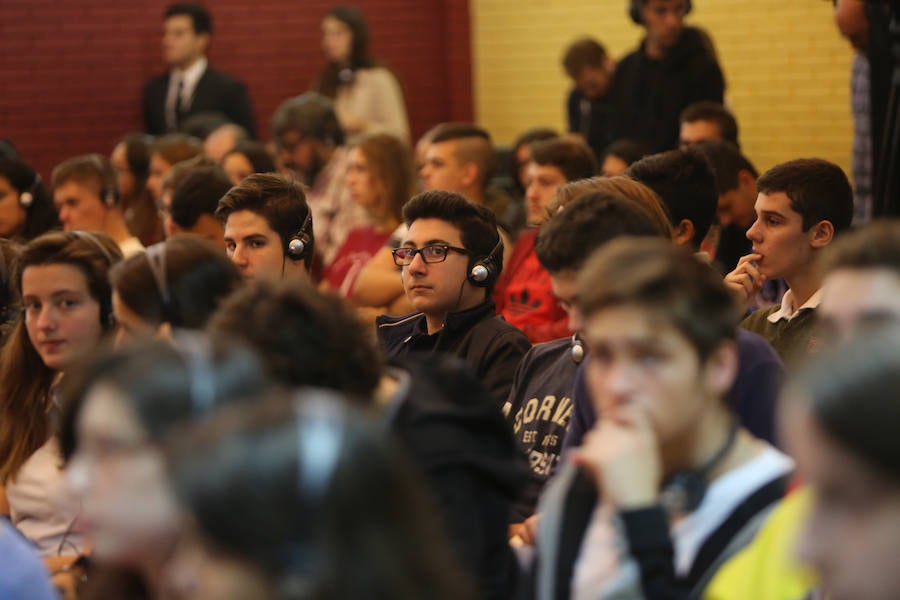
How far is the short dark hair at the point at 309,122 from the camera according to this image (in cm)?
679

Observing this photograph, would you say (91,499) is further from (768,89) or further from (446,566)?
(768,89)

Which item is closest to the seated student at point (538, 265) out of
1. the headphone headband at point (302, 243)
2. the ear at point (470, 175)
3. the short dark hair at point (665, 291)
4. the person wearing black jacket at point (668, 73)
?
the ear at point (470, 175)

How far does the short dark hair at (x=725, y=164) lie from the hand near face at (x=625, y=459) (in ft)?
9.68

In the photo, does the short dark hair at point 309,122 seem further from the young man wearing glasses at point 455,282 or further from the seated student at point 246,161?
the young man wearing glasses at point 455,282

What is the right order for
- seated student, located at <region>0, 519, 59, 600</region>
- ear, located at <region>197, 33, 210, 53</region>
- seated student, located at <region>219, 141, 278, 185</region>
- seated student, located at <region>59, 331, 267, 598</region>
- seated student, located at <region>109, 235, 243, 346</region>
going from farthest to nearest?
1. ear, located at <region>197, 33, 210, 53</region>
2. seated student, located at <region>219, 141, 278, 185</region>
3. seated student, located at <region>109, 235, 243, 346</region>
4. seated student, located at <region>0, 519, 59, 600</region>
5. seated student, located at <region>59, 331, 267, 598</region>

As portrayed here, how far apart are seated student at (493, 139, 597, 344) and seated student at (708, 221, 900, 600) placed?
233cm

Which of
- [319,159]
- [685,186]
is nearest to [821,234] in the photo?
[685,186]

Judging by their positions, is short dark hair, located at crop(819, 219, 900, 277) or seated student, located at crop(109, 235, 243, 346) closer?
short dark hair, located at crop(819, 219, 900, 277)

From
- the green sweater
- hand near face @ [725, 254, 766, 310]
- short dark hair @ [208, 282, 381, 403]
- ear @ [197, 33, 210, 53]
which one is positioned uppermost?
short dark hair @ [208, 282, 381, 403]

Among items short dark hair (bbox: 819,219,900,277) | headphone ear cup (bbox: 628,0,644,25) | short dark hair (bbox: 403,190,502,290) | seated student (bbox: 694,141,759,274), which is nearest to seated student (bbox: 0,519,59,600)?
short dark hair (bbox: 819,219,900,277)

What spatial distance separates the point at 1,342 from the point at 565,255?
1.96 metres

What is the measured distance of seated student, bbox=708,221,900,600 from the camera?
1750mm

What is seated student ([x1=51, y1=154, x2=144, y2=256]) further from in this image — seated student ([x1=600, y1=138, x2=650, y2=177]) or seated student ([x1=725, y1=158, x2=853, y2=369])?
seated student ([x1=725, y1=158, x2=853, y2=369])

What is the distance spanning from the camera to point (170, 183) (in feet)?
17.2
